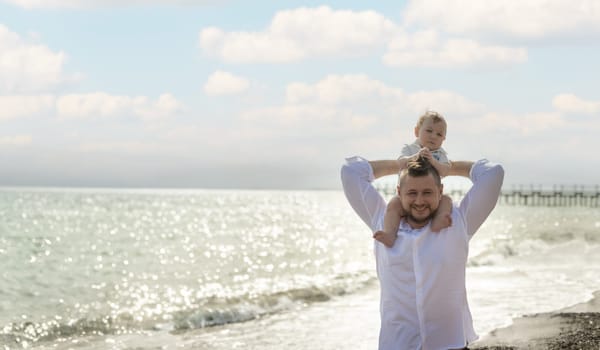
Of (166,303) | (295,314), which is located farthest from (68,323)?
(295,314)

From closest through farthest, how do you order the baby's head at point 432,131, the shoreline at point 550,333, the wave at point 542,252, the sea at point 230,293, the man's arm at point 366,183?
the man's arm at point 366,183
the baby's head at point 432,131
the shoreline at point 550,333
the sea at point 230,293
the wave at point 542,252

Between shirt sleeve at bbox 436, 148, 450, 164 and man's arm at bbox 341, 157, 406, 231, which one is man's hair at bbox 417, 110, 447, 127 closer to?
shirt sleeve at bbox 436, 148, 450, 164

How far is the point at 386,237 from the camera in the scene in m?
2.91

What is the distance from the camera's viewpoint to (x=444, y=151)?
334 cm

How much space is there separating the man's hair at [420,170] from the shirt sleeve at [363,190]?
0.58 feet

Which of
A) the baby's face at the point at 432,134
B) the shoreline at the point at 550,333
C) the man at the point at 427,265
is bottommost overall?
the shoreline at the point at 550,333

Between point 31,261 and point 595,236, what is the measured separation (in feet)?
100

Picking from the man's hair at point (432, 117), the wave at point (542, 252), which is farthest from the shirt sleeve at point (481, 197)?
the wave at point (542, 252)

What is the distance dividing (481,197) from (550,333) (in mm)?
7772

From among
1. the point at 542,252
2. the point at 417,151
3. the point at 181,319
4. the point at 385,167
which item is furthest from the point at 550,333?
the point at 542,252

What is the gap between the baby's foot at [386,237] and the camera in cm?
291

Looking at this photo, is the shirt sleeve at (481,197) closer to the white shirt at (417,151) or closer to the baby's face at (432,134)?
the white shirt at (417,151)

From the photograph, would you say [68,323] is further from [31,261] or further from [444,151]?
[31,261]

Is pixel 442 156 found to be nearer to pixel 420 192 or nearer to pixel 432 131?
pixel 432 131
